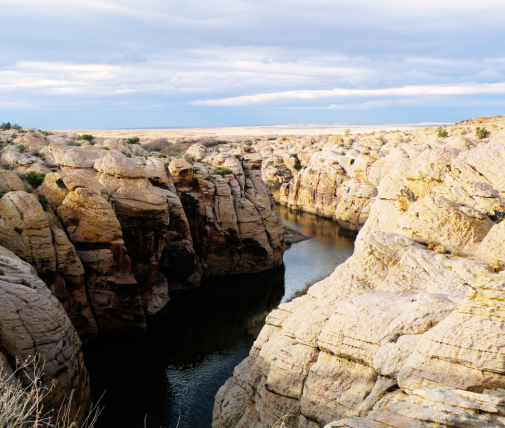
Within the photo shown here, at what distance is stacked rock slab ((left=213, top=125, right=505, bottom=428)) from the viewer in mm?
10867

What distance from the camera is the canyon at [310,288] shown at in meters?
11.6

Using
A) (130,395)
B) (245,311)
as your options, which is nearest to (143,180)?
(245,311)

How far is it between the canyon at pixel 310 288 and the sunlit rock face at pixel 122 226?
12 cm

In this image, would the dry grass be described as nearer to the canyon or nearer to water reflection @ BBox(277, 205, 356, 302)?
the canyon

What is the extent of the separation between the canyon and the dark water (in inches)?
74.7

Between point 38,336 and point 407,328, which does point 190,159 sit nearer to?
point 38,336

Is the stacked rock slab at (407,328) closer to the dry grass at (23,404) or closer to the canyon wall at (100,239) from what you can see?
the dry grass at (23,404)

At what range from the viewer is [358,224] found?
67500 mm

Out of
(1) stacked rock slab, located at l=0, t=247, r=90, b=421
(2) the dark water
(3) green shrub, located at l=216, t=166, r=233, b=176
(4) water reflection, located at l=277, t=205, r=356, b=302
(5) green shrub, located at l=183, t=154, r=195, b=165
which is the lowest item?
(4) water reflection, located at l=277, t=205, r=356, b=302

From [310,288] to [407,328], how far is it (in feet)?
17.0

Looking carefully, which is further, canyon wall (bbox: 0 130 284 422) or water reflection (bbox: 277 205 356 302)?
water reflection (bbox: 277 205 356 302)

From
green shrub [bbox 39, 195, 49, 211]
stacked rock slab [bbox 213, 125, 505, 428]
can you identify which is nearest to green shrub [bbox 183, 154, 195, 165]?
green shrub [bbox 39, 195, 49, 211]

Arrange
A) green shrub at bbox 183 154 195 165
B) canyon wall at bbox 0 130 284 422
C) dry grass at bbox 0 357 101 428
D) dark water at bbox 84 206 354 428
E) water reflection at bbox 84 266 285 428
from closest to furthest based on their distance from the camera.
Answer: dry grass at bbox 0 357 101 428 → canyon wall at bbox 0 130 284 422 → water reflection at bbox 84 266 285 428 → dark water at bbox 84 206 354 428 → green shrub at bbox 183 154 195 165

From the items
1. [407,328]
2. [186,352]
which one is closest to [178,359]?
[186,352]
